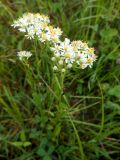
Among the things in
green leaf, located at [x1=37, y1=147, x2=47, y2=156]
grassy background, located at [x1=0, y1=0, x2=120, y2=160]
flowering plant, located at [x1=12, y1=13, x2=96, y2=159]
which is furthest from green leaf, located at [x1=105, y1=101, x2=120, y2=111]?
green leaf, located at [x1=37, y1=147, x2=47, y2=156]

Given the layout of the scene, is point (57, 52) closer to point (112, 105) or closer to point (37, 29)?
point (37, 29)

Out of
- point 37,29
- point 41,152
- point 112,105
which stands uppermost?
point 37,29

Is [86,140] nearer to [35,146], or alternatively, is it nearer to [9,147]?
[35,146]

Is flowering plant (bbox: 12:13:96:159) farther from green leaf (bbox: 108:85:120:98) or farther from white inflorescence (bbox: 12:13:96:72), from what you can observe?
green leaf (bbox: 108:85:120:98)

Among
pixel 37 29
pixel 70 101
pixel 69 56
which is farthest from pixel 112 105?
pixel 37 29

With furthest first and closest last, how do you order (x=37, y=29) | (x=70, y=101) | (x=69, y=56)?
1. (x=70, y=101)
2. (x=37, y=29)
3. (x=69, y=56)

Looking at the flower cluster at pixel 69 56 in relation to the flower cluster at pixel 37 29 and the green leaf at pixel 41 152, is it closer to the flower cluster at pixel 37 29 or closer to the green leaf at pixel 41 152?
the flower cluster at pixel 37 29

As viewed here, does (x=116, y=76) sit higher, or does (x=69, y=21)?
(x=69, y=21)

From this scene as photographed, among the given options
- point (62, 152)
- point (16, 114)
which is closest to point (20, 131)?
point (16, 114)
